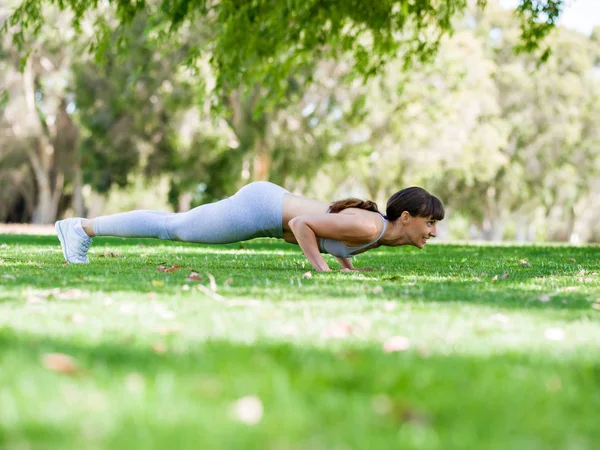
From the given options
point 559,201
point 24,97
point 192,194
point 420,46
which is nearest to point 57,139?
point 24,97

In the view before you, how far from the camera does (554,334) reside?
3.42 metres

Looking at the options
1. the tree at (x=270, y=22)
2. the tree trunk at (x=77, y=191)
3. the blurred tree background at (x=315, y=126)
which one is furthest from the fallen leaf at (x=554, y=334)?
the tree trunk at (x=77, y=191)

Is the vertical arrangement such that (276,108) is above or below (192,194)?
above

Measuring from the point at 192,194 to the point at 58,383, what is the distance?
30.6 m

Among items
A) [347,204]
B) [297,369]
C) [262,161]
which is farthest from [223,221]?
[262,161]

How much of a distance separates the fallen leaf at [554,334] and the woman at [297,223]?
A: 308 cm

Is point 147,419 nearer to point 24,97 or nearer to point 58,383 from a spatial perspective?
point 58,383

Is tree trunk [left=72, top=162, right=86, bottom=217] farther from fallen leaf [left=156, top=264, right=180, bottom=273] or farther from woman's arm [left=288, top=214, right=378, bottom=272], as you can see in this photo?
woman's arm [left=288, top=214, right=378, bottom=272]

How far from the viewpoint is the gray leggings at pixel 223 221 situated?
6.84 m

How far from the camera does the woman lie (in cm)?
657

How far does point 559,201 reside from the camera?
3938 centimetres

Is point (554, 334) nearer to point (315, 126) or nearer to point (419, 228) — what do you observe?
point (419, 228)

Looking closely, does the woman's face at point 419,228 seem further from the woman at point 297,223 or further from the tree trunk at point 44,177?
the tree trunk at point 44,177

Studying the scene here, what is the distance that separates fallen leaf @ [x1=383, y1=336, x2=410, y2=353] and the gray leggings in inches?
146
